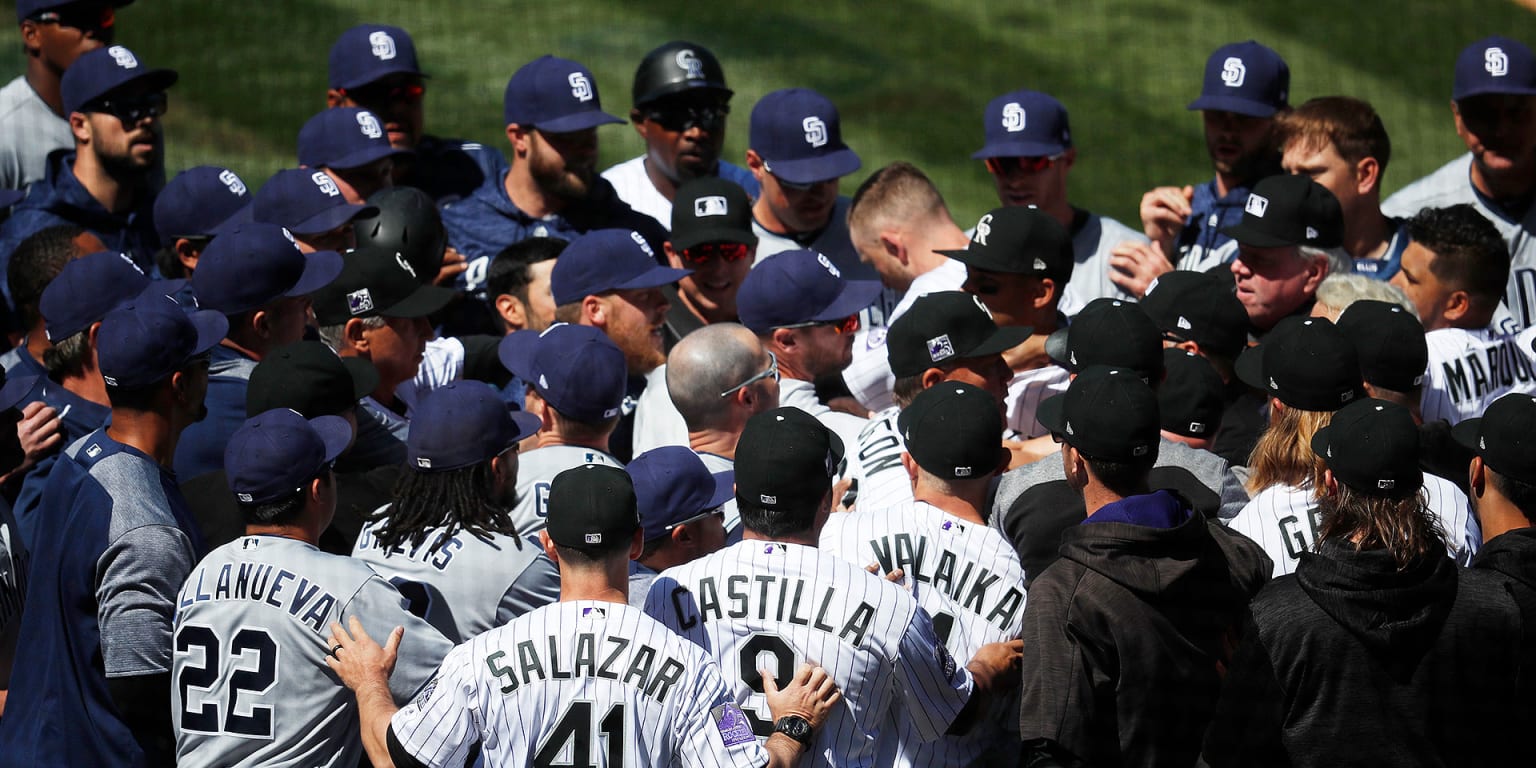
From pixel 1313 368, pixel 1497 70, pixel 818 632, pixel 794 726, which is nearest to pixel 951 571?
pixel 818 632

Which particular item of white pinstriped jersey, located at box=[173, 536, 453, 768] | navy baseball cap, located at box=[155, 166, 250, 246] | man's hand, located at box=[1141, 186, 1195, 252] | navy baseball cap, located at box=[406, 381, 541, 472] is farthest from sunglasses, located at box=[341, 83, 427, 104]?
white pinstriped jersey, located at box=[173, 536, 453, 768]

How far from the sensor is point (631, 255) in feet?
15.9

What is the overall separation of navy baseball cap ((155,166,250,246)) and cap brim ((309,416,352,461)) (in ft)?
5.66

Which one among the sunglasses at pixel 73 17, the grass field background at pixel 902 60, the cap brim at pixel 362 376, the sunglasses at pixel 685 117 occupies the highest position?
the sunglasses at pixel 685 117

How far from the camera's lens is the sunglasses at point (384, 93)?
20.2 feet

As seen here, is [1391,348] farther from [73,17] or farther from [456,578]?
[73,17]

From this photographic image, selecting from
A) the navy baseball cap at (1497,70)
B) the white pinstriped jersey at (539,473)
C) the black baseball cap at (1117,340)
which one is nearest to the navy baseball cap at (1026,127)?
the navy baseball cap at (1497,70)

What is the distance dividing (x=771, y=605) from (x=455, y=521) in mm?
795

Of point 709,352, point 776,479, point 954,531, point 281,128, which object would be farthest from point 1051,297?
point 281,128

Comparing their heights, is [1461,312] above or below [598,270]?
above

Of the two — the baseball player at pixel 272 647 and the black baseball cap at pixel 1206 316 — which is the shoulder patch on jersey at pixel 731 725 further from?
the black baseball cap at pixel 1206 316

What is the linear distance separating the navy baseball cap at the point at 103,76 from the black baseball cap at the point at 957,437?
360 centimetres

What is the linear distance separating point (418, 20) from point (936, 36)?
3.58 metres

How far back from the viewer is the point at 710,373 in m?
4.00
